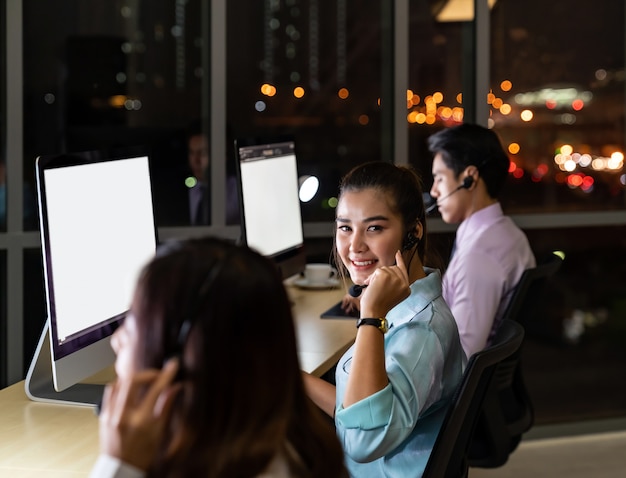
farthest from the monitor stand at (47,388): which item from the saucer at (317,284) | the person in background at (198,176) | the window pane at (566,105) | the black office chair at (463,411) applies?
the window pane at (566,105)

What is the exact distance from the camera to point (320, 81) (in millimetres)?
4316

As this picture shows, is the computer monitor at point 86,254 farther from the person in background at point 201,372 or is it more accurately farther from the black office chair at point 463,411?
the person in background at point 201,372

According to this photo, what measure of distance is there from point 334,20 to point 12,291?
186 centimetres

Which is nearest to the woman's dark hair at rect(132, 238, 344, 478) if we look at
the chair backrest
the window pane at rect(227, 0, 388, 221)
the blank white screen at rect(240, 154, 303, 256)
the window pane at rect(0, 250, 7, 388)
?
the chair backrest

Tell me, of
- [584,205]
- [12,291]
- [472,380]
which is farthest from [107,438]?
Result: [584,205]

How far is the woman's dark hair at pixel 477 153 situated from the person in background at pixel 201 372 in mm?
2292

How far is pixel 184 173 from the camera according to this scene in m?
3.99

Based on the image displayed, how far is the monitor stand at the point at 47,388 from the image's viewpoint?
2.18m

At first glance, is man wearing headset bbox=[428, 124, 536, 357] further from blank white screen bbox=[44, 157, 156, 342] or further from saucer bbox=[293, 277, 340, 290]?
blank white screen bbox=[44, 157, 156, 342]

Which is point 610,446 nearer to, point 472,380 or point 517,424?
point 517,424

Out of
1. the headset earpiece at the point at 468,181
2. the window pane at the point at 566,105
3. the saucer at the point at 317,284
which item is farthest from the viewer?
the window pane at the point at 566,105

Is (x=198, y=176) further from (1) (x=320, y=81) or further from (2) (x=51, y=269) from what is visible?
(2) (x=51, y=269)

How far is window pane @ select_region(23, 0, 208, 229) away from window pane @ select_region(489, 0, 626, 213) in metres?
1.45

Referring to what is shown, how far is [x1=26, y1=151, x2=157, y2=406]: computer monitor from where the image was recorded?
6.40 feet
